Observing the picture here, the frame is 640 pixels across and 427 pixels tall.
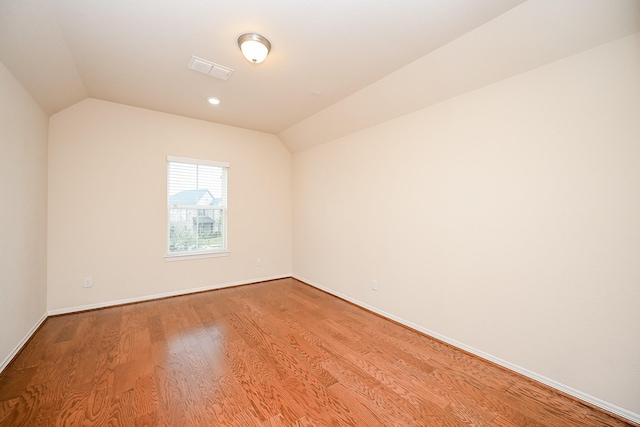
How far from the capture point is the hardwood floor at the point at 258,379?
64.1 inches

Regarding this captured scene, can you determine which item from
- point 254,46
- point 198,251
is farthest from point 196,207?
point 254,46

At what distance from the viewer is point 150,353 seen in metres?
2.34

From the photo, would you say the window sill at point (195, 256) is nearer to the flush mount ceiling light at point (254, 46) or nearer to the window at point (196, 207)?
the window at point (196, 207)

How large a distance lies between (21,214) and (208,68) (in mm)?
2192

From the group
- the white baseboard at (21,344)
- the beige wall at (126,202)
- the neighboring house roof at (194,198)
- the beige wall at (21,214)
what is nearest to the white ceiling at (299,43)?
the beige wall at (21,214)

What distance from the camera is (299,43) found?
86.3 inches

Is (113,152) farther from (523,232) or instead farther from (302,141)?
(523,232)

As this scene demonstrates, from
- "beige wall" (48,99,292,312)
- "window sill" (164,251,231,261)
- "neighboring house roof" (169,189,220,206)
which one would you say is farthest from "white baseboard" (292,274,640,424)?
"neighboring house roof" (169,189,220,206)

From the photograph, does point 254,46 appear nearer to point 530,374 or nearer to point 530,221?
point 530,221

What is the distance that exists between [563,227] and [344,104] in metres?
2.53

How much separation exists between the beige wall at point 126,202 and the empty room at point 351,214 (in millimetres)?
28

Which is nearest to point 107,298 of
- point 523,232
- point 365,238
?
point 365,238

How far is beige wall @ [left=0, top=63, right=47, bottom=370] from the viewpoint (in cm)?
209

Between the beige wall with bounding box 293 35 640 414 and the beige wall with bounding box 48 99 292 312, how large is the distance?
7.87ft
